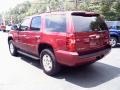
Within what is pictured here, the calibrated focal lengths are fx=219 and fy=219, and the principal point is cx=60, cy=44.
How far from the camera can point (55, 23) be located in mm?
6398

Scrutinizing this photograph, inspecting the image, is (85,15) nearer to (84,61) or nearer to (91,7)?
(84,61)

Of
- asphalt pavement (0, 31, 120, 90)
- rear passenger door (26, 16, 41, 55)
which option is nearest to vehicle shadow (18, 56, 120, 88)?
asphalt pavement (0, 31, 120, 90)

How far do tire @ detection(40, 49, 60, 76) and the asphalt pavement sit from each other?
166 mm

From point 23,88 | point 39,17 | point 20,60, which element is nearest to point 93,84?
point 23,88

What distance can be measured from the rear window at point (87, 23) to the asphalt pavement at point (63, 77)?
140 cm

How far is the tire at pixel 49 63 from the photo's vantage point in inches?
252

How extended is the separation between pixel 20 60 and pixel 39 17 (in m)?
2.46

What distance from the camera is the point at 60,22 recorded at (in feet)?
20.4

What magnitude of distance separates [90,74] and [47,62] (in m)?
1.36

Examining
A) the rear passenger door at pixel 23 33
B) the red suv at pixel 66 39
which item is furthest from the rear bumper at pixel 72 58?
the rear passenger door at pixel 23 33

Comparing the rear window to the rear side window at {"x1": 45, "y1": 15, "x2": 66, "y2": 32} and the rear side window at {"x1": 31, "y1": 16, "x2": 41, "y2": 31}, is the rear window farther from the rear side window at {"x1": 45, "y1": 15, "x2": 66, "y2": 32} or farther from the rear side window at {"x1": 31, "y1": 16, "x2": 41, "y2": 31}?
the rear side window at {"x1": 31, "y1": 16, "x2": 41, "y2": 31}

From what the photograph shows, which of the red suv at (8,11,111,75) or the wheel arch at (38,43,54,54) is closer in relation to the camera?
the red suv at (8,11,111,75)

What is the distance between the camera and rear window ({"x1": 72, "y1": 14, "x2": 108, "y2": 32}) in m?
5.97

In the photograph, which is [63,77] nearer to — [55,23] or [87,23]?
[55,23]
